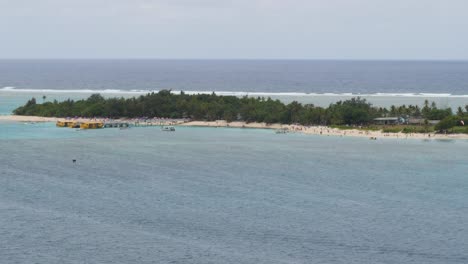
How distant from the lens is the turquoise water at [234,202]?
1375 inches

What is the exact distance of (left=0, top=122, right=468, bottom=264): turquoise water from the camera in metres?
34.9

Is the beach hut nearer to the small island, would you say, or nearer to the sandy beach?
the small island

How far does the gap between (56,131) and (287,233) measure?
50.2 meters

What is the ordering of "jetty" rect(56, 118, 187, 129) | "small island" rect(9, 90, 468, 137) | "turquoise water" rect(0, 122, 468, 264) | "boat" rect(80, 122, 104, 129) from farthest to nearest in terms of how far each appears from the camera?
"jetty" rect(56, 118, 187, 129) → "boat" rect(80, 122, 104, 129) → "small island" rect(9, 90, 468, 137) → "turquoise water" rect(0, 122, 468, 264)

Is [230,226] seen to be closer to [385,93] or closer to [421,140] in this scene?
[421,140]

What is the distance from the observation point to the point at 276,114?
8694 centimetres

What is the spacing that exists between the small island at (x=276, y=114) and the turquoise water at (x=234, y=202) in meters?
7.14

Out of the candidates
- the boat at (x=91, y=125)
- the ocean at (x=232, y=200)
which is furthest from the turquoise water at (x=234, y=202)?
the boat at (x=91, y=125)

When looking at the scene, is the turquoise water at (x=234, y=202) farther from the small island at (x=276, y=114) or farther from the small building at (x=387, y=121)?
the small building at (x=387, y=121)

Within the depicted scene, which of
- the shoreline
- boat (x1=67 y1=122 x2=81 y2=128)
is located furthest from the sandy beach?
boat (x1=67 y1=122 x2=81 y2=128)

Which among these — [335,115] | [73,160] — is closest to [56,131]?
[73,160]

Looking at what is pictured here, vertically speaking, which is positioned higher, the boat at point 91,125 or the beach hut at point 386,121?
the beach hut at point 386,121

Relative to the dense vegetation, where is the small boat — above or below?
below

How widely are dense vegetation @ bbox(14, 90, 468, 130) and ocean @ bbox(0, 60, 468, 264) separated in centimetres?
797
